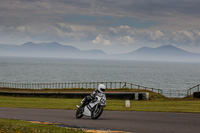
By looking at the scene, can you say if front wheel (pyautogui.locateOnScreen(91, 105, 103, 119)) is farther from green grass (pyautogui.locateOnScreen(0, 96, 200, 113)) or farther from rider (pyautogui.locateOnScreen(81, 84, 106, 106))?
green grass (pyautogui.locateOnScreen(0, 96, 200, 113))

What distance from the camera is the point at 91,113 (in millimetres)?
18250

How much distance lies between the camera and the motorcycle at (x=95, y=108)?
680 inches

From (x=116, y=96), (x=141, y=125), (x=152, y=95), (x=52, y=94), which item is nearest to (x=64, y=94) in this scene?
(x=52, y=94)

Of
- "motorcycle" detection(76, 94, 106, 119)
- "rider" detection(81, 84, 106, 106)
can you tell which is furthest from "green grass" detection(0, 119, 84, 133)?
"rider" detection(81, 84, 106, 106)

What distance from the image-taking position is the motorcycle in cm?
1728

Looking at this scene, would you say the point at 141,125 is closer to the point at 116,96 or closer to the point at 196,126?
the point at 196,126

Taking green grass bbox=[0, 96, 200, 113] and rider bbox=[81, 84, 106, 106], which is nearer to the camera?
rider bbox=[81, 84, 106, 106]

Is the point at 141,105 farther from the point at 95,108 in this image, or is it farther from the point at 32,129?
the point at 32,129

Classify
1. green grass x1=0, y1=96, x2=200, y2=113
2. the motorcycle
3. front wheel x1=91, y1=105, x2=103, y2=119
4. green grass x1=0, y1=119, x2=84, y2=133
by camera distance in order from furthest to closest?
green grass x1=0, y1=96, x2=200, y2=113, front wheel x1=91, y1=105, x2=103, y2=119, the motorcycle, green grass x1=0, y1=119, x2=84, y2=133

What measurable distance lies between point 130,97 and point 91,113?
2421 cm

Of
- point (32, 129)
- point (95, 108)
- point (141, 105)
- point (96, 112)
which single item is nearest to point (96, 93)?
point (95, 108)

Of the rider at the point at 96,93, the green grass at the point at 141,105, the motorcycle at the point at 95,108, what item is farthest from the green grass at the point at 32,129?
the green grass at the point at 141,105

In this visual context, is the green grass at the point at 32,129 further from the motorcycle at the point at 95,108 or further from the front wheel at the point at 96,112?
the front wheel at the point at 96,112

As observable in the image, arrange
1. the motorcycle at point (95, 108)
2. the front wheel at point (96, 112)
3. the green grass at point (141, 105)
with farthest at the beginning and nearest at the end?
the green grass at point (141, 105) → the front wheel at point (96, 112) → the motorcycle at point (95, 108)
